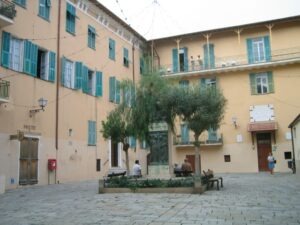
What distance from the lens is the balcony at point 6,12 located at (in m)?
15.4

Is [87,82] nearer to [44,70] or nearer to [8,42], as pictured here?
[44,70]

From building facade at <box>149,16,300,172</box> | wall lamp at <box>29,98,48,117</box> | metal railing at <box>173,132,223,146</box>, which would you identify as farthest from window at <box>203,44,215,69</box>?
wall lamp at <box>29,98,48,117</box>

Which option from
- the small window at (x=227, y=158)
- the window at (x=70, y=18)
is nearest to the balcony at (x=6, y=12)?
the window at (x=70, y=18)

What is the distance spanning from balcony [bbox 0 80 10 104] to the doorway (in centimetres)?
246

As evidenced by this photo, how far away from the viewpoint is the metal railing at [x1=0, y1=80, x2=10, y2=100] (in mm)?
15078

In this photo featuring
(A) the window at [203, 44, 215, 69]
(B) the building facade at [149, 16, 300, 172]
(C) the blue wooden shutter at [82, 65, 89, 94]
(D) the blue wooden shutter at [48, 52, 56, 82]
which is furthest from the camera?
(A) the window at [203, 44, 215, 69]

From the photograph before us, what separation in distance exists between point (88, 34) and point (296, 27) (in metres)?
15.8

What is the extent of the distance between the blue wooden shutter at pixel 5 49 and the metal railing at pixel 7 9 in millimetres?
859

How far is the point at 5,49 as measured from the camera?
15969 mm

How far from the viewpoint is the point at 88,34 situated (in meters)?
22.9

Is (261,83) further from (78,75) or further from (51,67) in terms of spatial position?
(51,67)

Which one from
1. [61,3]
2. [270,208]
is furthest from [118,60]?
[270,208]

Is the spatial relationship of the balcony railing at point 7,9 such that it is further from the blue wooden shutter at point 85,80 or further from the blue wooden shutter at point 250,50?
the blue wooden shutter at point 250,50

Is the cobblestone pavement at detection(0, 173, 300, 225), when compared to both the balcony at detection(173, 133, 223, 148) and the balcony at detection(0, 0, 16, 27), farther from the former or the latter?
the balcony at detection(173, 133, 223, 148)
